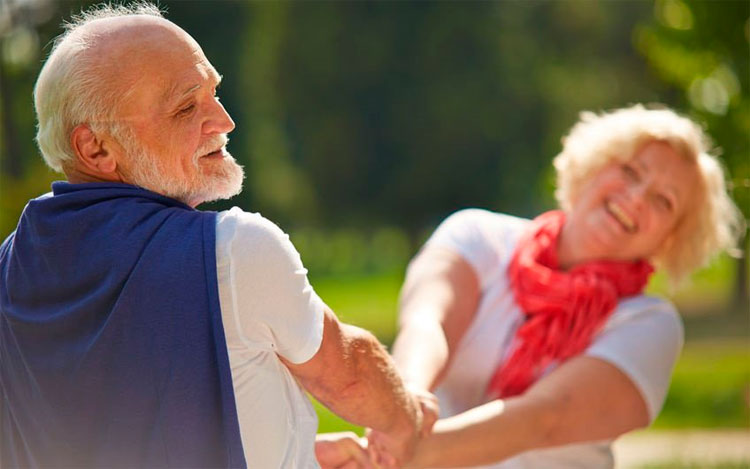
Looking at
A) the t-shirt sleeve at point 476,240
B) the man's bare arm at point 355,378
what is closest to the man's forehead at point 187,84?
the man's bare arm at point 355,378

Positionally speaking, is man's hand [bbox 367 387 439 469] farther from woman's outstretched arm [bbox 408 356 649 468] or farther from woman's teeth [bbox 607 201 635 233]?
woman's teeth [bbox 607 201 635 233]

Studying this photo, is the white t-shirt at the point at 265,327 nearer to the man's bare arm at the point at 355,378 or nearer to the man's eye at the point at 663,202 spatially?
the man's bare arm at the point at 355,378

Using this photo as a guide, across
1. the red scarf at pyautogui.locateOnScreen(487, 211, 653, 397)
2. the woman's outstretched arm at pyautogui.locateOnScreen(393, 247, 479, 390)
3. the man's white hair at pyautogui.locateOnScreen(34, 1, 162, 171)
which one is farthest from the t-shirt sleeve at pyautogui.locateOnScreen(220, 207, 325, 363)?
the red scarf at pyautogui.locateOnScreen(487, 211, 653, 397)

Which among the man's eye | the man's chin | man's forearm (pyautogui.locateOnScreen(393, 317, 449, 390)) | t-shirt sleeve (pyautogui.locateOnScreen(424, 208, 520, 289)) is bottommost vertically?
man's forearm (pyautogui.locateOnScreen(393, 317, 449, 390))

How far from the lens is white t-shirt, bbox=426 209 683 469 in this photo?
3670mm

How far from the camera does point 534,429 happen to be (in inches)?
137

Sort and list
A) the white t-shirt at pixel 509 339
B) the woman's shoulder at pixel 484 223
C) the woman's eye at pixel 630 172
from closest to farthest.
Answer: the white t-shirt at pixel 509 339 < the woman's eye at pixel 630 172 < the woman's shoulder at pixel 484 223

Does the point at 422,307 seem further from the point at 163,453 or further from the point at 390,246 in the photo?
the point at 390,246

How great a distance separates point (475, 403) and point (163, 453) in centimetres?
192

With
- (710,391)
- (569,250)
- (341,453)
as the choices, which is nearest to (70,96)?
(341,453)

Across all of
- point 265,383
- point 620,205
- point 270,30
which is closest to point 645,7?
point 270,30

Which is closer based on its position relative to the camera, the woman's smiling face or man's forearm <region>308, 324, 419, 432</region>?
man's forearm <region>308, 324, 419, 432</region>

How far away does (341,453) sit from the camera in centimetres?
304

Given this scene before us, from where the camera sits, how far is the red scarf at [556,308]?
12.4 ft
